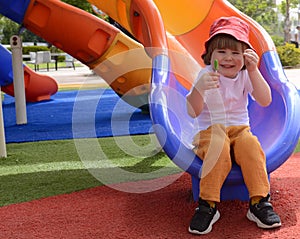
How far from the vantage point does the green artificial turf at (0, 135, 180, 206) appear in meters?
2.90

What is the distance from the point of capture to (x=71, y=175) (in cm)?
323

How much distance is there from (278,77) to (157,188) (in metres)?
0.96

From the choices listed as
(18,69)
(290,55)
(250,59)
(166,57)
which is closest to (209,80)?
(250,59)

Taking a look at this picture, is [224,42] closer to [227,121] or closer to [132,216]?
[227,121]

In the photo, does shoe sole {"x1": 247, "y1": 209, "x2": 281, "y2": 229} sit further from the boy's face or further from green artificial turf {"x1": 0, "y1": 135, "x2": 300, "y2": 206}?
green artificial turf {"x1": 0, "y1": 135, "x2": 300, "y2": 206}

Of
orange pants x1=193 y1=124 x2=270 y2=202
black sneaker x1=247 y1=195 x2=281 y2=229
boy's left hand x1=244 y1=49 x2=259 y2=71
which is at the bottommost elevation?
black sneaker x1=247 y1=195 x2=281 y2=229

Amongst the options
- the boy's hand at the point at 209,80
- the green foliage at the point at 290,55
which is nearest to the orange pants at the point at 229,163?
the boy's hand at the point at 209,80

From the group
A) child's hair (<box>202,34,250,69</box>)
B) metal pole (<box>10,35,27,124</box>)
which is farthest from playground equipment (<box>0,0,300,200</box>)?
metal pole (<box>10,35,27,124</box>)

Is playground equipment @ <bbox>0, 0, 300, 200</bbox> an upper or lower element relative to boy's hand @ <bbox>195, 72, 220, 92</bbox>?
lower

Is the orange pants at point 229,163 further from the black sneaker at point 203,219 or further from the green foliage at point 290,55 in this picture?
the green foliage at point 290,55

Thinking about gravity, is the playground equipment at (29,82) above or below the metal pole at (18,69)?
below

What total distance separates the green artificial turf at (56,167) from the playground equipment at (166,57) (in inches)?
23.5

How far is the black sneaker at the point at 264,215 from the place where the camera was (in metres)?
2.12

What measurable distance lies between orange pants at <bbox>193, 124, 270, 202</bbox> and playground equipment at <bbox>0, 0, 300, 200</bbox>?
2.1 inches
